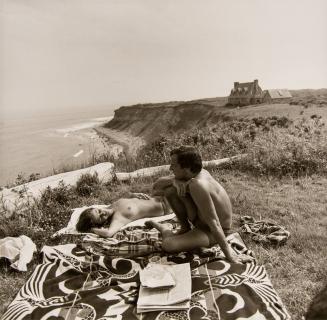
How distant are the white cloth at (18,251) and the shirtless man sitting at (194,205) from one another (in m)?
1.95

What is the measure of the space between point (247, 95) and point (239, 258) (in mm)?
65262

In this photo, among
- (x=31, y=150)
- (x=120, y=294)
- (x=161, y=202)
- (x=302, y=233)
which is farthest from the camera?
(x=31, y=150)

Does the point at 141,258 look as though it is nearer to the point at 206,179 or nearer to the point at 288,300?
the point at 206,179

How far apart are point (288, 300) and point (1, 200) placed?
18.7ft

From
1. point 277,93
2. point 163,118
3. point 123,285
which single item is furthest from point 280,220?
point 163,118

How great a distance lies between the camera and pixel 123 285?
4.68 metres

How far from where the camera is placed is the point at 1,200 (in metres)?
7.97

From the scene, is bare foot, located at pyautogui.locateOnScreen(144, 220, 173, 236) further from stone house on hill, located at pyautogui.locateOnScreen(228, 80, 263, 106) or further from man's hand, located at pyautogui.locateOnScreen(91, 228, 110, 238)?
stone house on hill, located at pyautogui.locateOnScreen(228, 80, 263, 106)

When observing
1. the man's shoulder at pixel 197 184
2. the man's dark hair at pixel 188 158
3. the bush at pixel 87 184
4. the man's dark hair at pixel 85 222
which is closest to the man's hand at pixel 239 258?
the man's shoulder at pixel 197 184

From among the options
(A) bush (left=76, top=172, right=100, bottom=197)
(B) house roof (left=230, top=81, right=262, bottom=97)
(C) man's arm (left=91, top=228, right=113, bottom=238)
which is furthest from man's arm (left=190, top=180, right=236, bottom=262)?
(B) house roof (left=230, top=81, right=262, bottom=97)

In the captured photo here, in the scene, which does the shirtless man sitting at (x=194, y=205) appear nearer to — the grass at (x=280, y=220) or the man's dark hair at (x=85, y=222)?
the grass at (x=280, y=220)

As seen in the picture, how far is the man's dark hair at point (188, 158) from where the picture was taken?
509 centimetres

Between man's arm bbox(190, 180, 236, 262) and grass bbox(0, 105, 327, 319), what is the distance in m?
0.78

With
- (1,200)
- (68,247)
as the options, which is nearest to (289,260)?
(68,247)
